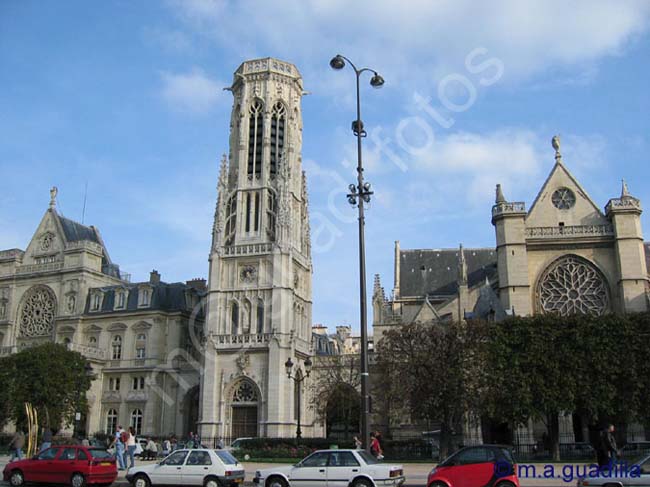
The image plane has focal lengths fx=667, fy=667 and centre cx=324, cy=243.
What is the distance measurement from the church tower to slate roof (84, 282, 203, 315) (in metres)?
7.30

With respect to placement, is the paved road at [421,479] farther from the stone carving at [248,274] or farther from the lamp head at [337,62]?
the stone carving at [248,274]

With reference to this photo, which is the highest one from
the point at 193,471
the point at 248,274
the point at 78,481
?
the point at 248,274

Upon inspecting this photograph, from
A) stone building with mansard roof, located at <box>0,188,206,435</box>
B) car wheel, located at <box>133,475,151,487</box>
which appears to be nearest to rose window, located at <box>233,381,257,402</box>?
stone building with mansard roof, located at <box>0,188,206,435</box>

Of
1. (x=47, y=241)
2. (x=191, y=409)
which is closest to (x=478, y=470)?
(x=191, y=409)

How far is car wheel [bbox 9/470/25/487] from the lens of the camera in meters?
19.7

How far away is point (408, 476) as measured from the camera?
2155 centimetres

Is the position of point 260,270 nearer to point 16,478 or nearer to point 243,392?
point 243,392

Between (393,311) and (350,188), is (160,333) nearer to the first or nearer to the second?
(393,311)

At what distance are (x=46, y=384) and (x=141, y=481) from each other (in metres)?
25.3

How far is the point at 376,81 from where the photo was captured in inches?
771

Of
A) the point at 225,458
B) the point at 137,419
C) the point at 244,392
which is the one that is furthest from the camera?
the point at 137,419

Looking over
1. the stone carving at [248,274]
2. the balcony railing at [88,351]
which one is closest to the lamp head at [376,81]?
the stone carving at [248,274]

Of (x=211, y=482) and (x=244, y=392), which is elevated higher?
(x=244, y=392)

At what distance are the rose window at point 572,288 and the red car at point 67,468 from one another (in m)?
30.8
